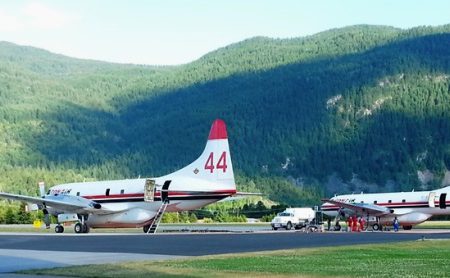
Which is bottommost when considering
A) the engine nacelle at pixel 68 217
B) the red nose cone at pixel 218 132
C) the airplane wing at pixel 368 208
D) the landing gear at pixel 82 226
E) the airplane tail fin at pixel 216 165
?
the airplane wing at pixel 368 208

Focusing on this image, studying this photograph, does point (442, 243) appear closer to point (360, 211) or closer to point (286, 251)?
point (286, 251)

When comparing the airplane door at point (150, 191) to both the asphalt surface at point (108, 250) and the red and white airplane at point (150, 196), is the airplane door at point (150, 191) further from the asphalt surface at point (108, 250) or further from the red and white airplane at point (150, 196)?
the asphalt surface at point (108, 250)

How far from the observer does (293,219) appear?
88.7 meters

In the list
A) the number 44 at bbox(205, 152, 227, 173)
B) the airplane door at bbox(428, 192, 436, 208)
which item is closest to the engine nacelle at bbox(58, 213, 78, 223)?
the number 44 at bbox(205, 152, 227, 173)

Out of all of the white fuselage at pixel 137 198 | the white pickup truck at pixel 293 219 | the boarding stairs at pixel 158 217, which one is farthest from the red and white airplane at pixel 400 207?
the boarding stairs at pixel 158 217

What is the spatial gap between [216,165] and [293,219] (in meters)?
24.0

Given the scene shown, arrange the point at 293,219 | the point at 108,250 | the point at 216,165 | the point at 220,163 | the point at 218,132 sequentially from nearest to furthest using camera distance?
the point at 108,250, the point at 220,163, the point at 216,165, the point at 218,132, the point at 293,219

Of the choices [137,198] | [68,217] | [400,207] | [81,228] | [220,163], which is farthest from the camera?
[400,207]

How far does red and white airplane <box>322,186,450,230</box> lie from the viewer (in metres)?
83.7

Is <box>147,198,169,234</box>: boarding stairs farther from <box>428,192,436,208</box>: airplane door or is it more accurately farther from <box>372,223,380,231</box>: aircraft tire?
<box>428,192,436,208</box>: airplane door

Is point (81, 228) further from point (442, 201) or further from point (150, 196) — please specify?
point (442, 201)

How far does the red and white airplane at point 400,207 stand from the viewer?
83688 mm

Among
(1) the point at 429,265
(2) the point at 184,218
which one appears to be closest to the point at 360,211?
(2) the point at 184,218

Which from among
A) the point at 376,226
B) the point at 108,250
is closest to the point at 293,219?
the point at 376,226
